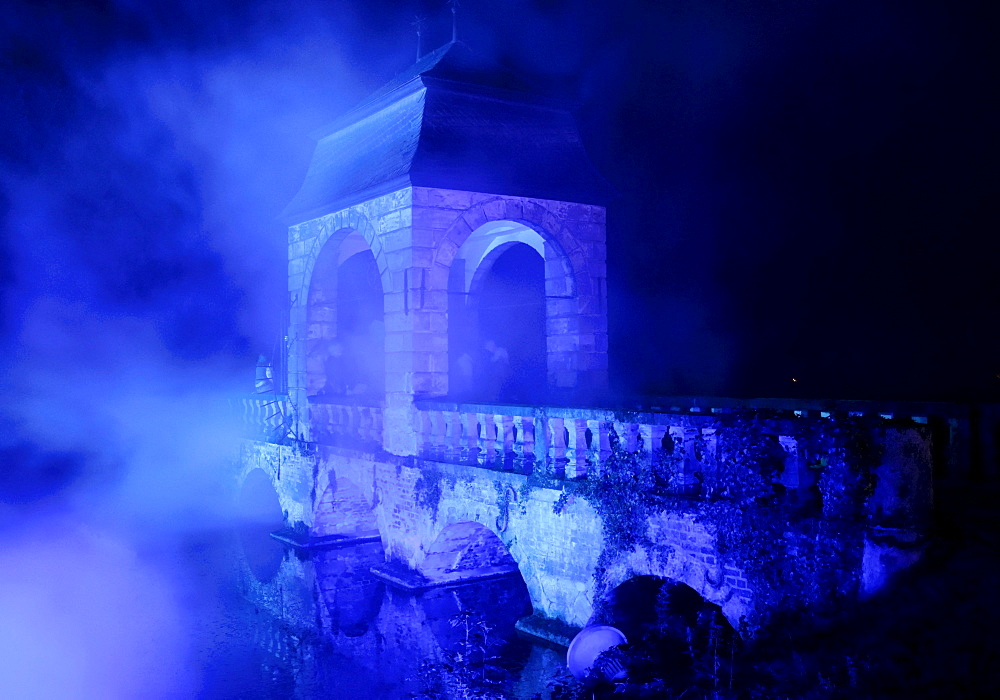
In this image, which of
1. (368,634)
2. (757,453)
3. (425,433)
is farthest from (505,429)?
(368,634)

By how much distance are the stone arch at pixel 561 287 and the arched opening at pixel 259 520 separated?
6.36m

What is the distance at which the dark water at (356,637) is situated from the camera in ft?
26.2

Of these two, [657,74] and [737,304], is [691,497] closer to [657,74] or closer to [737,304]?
[737,304]

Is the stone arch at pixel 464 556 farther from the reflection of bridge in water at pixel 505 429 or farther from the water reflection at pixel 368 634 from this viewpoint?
the water reflection at pixel 368 634

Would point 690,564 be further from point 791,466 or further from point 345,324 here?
point 345,324

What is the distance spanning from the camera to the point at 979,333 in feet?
27.5

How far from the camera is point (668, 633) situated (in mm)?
7199

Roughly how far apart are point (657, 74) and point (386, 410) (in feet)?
22.7

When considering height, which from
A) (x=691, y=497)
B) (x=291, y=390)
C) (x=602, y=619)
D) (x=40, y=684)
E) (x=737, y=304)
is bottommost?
(x=40, y=684)

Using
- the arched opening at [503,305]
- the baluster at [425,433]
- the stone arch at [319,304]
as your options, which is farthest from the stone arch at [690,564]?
the stone arch at [319,304]

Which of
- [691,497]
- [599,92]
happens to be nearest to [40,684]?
[691,497]

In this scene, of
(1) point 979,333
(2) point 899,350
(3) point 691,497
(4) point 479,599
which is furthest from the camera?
(4) point 479,599

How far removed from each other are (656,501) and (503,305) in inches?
281

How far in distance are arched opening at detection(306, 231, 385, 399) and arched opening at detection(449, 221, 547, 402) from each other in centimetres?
190
